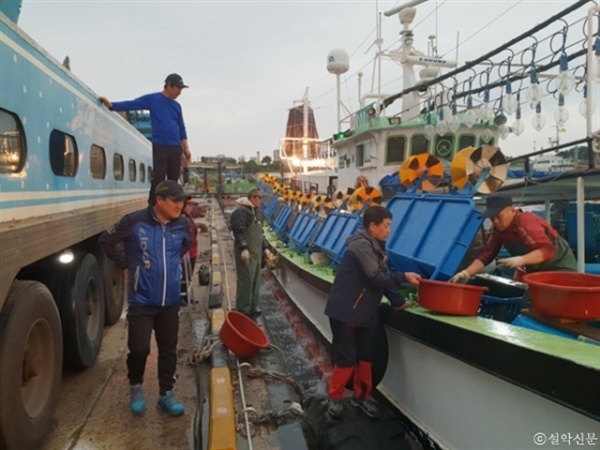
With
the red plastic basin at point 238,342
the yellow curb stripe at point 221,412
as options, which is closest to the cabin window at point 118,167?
the red plastic basin at point 238,342

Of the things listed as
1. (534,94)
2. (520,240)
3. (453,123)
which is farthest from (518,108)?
(520,240)

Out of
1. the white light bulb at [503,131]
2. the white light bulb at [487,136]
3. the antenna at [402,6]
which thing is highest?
the antenna at [402,6]

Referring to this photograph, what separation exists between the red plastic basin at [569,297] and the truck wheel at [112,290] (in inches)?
180

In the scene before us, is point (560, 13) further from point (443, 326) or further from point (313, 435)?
point (313, 435)

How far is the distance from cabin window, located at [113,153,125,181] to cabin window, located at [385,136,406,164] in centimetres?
573

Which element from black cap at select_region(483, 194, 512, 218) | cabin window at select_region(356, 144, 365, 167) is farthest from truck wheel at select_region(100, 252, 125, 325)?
cabin window at select_region(356, 144, 365, 167)

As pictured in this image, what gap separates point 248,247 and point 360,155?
20.2 feet

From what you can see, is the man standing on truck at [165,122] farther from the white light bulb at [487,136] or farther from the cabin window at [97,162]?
the white light bulb at [487,136]

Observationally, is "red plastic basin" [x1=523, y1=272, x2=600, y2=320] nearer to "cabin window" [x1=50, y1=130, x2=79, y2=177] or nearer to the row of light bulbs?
the row of light bulbs

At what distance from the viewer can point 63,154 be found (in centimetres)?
393

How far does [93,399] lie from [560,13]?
18.2 feet

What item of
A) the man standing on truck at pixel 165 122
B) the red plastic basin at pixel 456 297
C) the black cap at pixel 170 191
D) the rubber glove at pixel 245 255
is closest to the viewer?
the red plastic basin at pixel 456 297

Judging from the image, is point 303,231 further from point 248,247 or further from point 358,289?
point 358,289

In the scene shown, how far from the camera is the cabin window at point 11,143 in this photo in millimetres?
2781
